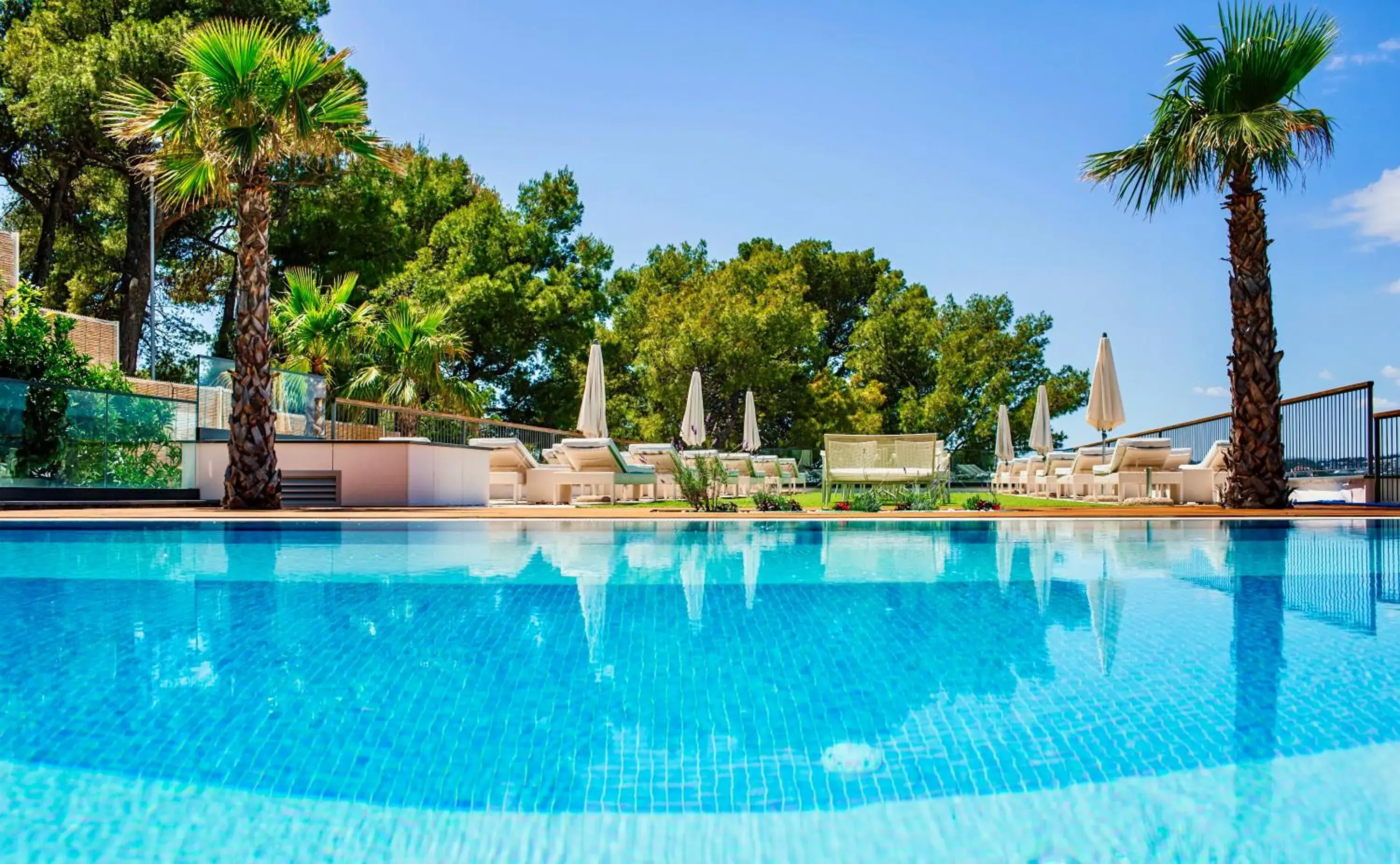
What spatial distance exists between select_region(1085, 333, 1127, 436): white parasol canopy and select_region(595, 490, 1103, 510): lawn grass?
1448 mm

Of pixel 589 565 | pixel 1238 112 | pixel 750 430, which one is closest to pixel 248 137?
pixel 589 565

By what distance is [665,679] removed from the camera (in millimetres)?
3414

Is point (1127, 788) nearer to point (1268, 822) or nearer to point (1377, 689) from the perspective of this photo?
point (1268, 822)

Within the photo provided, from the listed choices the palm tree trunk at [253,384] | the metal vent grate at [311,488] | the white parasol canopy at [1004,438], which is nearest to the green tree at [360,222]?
the palm tree trunk at [253,384]

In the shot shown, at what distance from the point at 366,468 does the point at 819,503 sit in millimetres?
7130

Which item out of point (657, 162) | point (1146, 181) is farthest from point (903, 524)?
point (657, 162)

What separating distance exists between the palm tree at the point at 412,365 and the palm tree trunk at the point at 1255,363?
14053 millimetres

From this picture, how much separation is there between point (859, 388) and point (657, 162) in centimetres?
1156

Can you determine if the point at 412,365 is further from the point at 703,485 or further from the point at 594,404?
the point at 703,485

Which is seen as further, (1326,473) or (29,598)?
(1326,473)

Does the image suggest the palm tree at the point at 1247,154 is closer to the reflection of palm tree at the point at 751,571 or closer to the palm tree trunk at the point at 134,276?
the reflection of palm tree at the point at 751,571

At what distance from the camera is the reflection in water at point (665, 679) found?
243 centimetres

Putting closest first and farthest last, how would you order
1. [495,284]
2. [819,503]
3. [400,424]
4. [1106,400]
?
1. [819,503]
2. [1106,400]
3. [400,424]
4. [495,284]

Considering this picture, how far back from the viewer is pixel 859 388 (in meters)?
34.1
